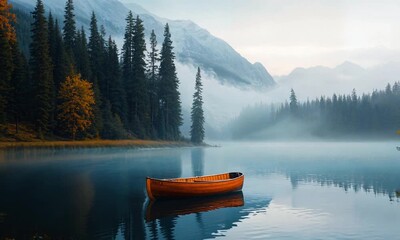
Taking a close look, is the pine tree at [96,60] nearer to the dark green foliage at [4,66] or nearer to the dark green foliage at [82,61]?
the dark green foliage at [82,61]

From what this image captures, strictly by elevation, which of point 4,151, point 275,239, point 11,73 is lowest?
point 275,239

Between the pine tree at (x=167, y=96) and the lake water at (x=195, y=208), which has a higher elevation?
the pine tree at (x=167, y=96)

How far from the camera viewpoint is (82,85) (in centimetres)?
7656

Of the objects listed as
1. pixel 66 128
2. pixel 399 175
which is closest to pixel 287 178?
pixel 399 175

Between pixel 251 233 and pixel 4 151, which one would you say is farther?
pixel 4 151

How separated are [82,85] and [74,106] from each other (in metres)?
4.43

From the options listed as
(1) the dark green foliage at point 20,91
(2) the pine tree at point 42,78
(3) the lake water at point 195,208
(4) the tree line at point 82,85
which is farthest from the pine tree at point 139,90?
(3) the lake water at point 195,208

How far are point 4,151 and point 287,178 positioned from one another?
41567mm

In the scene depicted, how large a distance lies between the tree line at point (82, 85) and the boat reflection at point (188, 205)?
3707 cm

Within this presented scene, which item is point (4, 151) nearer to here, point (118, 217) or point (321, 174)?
point (118, 217)

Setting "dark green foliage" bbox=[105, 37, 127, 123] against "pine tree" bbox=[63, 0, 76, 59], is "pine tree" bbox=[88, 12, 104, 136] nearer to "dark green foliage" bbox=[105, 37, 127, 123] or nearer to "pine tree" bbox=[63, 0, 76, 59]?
"dark green foliage" bbox=[105, 37, 127, 123]

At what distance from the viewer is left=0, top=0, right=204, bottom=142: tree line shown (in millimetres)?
71875

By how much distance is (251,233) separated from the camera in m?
21.8

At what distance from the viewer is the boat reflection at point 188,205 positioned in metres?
26.6
